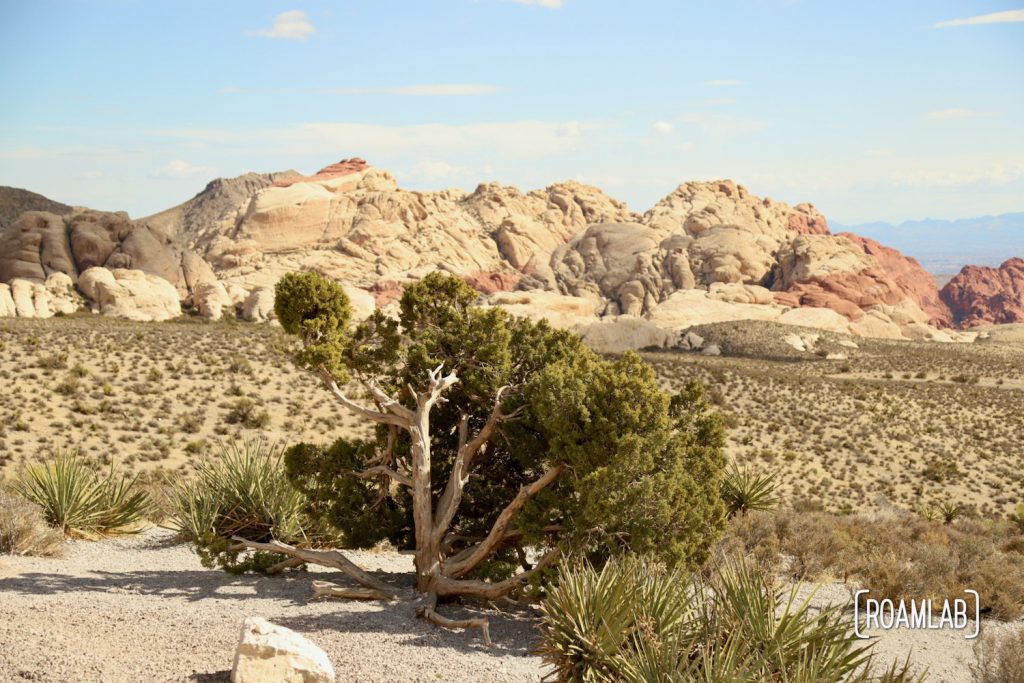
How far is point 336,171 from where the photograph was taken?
125 meters

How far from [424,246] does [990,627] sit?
97572mm

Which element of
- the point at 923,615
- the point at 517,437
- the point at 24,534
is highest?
the point at 517,437

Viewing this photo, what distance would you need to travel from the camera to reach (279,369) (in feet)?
131

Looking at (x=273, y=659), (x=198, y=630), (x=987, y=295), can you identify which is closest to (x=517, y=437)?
(x=198, y=630)

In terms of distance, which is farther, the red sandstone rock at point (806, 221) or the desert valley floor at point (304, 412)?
the red sandstone rock at point (806, 221)

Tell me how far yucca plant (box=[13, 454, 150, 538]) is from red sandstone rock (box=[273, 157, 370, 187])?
105205mm

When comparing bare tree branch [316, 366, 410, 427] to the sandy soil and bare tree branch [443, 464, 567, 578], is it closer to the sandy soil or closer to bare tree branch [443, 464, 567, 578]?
bare tree branch [443, 464, 567, 578]

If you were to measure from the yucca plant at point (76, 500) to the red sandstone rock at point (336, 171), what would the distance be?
105m

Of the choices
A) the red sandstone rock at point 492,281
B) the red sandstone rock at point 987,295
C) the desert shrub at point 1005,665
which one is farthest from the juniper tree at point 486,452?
the red sandstone rock at point 987,295

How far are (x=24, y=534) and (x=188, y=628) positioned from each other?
195 inches

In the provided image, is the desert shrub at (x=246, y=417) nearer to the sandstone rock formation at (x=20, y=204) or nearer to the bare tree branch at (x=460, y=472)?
the bare tree branch at (x=460, y=472)

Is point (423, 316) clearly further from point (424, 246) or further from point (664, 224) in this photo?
point (664, 224)

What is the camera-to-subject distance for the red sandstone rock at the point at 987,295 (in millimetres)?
153000

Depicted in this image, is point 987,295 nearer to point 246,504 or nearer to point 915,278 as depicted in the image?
point 915,278
